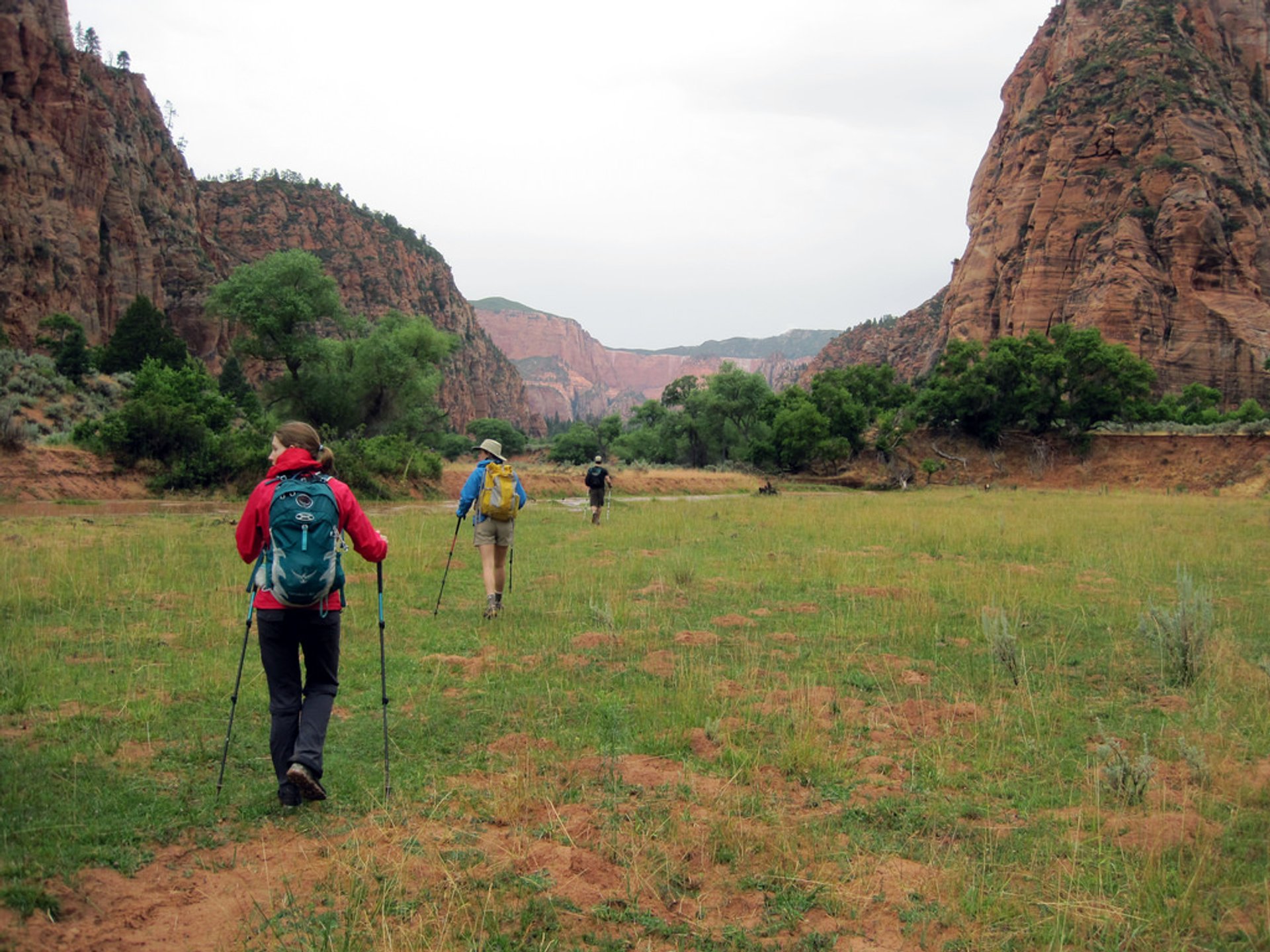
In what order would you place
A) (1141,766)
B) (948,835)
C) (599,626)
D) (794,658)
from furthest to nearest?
(599,626) → (794,658) → (1141,766) → (948,835)

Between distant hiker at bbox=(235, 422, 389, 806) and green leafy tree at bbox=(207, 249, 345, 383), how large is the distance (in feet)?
113

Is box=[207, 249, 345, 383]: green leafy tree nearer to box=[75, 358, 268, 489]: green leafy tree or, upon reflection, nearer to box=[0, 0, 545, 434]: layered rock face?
box=[75, 358, 268, 489]: green leafy tree

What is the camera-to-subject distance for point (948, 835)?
12.8 ft

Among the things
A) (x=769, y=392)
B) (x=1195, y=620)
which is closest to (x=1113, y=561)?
(x=1195, y=620)

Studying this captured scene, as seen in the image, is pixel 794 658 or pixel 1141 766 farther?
pixel 794 658

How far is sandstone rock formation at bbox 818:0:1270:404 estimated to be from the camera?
68.9m

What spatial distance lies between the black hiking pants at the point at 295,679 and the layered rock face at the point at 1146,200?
77728mm

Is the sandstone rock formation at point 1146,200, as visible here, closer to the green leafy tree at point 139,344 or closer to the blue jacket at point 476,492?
the green leafy tree at point 139,344

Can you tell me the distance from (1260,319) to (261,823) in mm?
83964

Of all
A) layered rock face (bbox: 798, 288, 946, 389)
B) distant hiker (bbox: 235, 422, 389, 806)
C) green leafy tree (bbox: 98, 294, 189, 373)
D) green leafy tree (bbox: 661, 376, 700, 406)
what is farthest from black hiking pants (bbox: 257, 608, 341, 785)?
layered rock face (bbox: 798, 288, 946, 389)

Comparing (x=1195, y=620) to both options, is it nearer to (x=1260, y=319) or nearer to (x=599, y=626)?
(x=599, y=626)

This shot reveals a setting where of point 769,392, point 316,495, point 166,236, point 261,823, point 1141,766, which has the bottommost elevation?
point 261,823

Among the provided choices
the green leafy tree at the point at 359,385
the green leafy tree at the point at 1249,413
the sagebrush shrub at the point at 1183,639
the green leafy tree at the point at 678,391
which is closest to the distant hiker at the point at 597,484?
the sagebrush shrub at the point at 1183,639

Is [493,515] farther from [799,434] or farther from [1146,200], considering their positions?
[1146,200]
